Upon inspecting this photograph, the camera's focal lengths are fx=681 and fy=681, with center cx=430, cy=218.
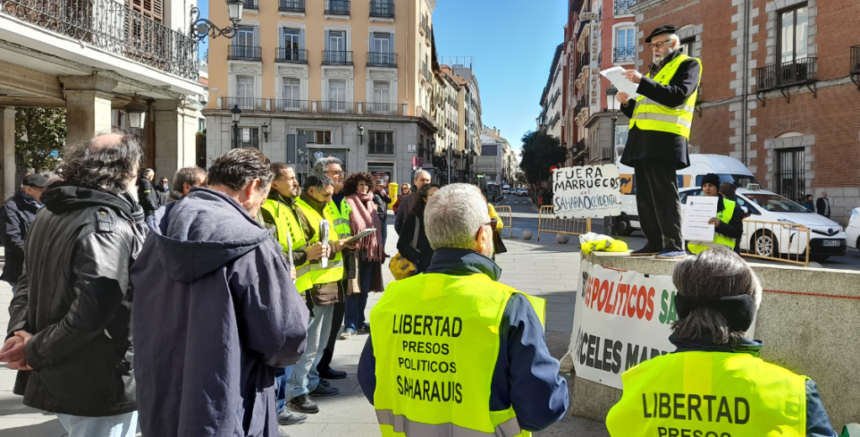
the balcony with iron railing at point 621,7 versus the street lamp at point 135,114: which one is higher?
the balcony with iron railing at point 621,7

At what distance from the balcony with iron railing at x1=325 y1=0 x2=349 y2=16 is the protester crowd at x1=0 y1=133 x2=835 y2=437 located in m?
44.9

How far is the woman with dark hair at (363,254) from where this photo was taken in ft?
23.7

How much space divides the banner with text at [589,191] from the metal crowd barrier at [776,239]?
277cm

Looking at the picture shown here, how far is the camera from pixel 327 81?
4541 centimetres

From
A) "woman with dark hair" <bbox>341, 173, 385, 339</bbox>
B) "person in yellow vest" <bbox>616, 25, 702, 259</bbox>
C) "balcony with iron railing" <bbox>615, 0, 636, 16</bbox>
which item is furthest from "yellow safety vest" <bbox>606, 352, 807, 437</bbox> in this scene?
"balcony with iron railing" <bbox>615, 0, 636, 16</bbox>

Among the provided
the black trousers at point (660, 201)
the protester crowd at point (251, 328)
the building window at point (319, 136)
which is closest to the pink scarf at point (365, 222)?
the black trousers at point (660, 201)

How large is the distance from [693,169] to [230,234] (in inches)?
759

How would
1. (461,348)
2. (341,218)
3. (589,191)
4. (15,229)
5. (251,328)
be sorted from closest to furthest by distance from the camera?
(461,348) < (251,328) < (341,218) < (15,229) < (589,191)

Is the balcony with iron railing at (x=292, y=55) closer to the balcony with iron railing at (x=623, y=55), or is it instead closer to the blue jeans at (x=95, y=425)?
the balcony with iron railing at (x=623, y=55)

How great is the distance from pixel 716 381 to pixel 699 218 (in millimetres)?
4388

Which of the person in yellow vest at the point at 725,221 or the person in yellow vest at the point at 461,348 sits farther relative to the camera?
the person in yellow vest at the point at 725,221

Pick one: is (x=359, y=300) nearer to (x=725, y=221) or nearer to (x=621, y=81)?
(x=725, y=221)

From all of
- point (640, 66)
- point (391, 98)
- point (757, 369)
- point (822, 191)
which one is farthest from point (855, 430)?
point (391, 98)

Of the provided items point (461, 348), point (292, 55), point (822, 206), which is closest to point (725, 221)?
point (461, 348)
